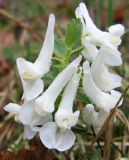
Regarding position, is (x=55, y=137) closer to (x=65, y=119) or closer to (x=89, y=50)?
(x=65, y=119)

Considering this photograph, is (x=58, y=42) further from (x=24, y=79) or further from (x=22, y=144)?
(x=22, y=144)

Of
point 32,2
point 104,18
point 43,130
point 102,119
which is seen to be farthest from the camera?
point 104,18

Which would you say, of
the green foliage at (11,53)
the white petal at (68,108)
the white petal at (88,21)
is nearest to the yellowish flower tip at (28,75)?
the white petal at (68,108)

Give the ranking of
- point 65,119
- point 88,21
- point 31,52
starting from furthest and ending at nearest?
1. point 31,52
2. point 88,21
3. point 65,119

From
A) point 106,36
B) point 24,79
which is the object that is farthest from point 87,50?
point 24,79

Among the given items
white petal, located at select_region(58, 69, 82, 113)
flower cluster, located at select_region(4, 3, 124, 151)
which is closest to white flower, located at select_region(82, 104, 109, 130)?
flower cluster, located at select_region(4, 3, 124, 151)

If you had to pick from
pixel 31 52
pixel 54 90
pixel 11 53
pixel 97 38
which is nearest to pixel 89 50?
pixel 97 38

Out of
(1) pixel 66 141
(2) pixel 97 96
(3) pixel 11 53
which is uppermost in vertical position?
(3) pixel 11 53
